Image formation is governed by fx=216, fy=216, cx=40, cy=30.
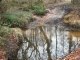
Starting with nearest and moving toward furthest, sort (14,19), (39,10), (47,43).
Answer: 1. (47,43)
2. (14,19)
3. (39,10)

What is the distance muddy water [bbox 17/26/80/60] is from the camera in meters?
13.8

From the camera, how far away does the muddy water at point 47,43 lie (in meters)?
13.8

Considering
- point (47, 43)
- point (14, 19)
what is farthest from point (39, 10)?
point (47, 43)

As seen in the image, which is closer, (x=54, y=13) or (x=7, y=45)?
(x=7, y=45)

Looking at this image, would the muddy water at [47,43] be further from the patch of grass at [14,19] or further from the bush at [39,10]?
the bush at [39,10]

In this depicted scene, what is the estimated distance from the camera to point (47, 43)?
16.5m

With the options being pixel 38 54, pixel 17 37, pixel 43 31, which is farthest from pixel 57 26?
pixel 38 54

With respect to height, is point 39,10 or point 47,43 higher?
point 39,10

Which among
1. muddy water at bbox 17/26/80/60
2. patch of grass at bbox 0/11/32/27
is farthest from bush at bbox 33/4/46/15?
muddy water at bbox 17/26/80/60

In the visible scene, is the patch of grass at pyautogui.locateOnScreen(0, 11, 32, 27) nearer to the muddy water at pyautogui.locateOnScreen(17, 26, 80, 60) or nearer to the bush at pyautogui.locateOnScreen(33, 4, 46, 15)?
the muddy water at pyautogui.locateOnScreen(17, 26, 80, 60)

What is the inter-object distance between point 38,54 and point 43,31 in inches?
265

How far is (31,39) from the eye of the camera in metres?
17.7

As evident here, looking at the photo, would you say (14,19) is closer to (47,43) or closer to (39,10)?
(47,43)

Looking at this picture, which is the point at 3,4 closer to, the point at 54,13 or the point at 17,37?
the point at 17,37
